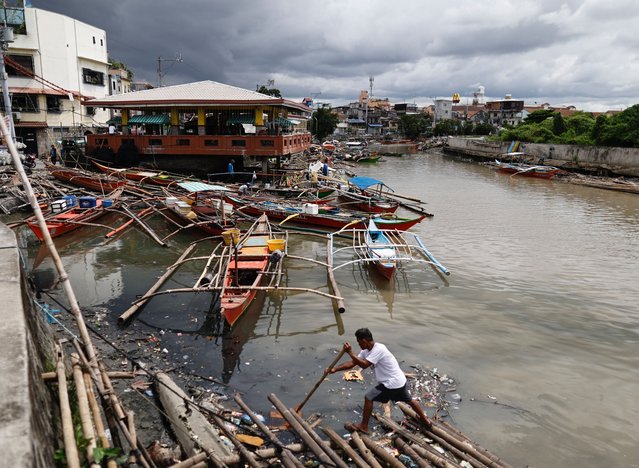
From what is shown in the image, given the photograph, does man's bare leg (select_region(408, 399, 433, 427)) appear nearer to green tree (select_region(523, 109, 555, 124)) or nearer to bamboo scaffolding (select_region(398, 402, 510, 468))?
bamboo scaffolding (select_region(398, 402, 510, 468))

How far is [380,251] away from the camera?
14930 millimetres

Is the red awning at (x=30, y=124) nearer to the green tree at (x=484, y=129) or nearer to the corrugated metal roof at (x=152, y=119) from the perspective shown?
the corrugated metal roof at (x=152, y=119)

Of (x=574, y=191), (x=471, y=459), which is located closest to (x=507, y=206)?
(x=574, y=191)

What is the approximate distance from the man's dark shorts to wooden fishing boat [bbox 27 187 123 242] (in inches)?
563

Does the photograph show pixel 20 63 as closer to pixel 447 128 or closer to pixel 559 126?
pixel 559 126

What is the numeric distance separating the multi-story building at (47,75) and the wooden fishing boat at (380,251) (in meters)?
31.3

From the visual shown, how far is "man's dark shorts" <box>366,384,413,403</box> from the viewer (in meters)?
6.60

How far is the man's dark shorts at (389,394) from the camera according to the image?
6.60 metres

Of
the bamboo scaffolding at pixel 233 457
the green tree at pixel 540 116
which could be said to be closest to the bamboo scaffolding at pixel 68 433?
the bamboo scaffolding at pixel 233 457

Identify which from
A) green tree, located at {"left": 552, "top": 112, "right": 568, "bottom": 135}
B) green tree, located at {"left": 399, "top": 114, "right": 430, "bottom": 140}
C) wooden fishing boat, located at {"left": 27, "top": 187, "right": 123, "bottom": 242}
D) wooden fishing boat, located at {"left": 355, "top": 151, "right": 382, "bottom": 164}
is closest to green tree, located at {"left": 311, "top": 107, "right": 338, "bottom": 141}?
wooden fishing boat, located at {"left": 355, "top": 151, "right": 382, "bottom": 164}

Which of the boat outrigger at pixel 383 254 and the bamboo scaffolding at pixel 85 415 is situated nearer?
the bamboo scaffolding at pixel 85 415

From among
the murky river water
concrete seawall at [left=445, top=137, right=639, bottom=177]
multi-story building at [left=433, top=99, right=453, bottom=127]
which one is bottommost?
the murky river water

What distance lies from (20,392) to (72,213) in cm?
1776

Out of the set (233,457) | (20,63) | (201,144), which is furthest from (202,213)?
(20,63)
